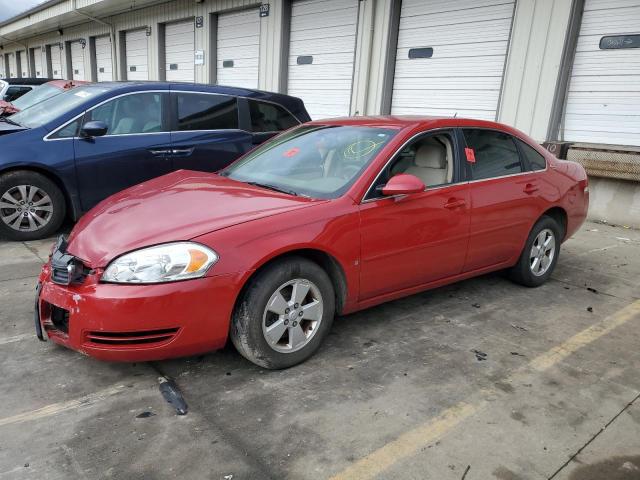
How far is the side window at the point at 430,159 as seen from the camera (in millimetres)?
3695

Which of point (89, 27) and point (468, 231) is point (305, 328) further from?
point (89, 27)

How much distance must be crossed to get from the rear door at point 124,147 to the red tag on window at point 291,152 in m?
2.40

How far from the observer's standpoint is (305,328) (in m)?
3.14

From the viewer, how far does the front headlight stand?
2607 millimetres

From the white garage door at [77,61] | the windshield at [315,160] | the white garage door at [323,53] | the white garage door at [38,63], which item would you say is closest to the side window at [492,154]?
the windshield at [315,160]

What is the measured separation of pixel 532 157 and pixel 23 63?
117ft

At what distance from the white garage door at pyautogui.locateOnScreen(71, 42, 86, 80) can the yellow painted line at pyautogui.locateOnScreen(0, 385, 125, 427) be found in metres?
24.1

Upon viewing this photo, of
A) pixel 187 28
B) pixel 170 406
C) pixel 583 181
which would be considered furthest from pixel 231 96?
pixel 187 28

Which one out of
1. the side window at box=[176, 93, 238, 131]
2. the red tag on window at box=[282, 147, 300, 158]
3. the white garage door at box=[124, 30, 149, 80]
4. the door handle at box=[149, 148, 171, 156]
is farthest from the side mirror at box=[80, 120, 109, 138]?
the white garage door at box=[124, 30, 149, 80]

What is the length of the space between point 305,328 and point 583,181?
346 centimetres

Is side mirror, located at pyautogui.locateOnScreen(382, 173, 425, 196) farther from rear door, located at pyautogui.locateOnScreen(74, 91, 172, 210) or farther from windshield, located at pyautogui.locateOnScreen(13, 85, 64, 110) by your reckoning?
windshield, located at pyautogui.locateOnScreen(13, 85, 64, 110)

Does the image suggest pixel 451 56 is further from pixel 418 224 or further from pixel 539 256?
pixel 418 224

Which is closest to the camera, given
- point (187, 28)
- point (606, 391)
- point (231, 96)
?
point (606, 391)

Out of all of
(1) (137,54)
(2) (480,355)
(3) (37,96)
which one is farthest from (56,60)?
(2) (480,355)
